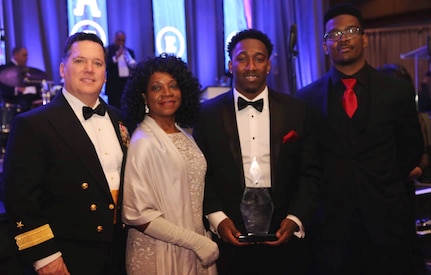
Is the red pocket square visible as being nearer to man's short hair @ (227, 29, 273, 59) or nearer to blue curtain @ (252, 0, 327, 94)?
man's short hair @ (227, 29, 273, 59)

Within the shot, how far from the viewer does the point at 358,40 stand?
268 centimetres

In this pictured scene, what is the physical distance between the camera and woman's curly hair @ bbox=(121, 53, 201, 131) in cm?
246

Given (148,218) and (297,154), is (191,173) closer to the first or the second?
(148,218)

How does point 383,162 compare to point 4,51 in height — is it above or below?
below

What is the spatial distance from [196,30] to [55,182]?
29.0 feet

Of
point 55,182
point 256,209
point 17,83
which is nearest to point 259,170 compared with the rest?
point 256,209

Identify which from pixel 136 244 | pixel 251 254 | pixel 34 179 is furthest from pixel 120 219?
pixel 251 254

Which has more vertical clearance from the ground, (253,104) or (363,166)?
(253,104)

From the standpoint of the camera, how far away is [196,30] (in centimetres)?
1050

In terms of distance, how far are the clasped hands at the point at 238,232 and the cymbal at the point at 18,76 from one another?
624 centimetres

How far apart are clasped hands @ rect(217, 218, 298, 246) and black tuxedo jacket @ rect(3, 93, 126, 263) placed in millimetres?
556

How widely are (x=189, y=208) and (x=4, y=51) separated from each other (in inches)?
295

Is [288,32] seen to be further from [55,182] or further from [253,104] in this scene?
[55,182]

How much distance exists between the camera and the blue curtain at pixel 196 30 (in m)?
8.74
